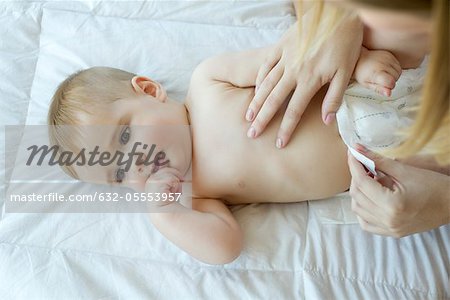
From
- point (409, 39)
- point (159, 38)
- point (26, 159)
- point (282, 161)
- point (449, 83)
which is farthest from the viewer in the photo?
point (159, 38)

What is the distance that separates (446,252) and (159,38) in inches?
28.7

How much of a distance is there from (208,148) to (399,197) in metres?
0.36

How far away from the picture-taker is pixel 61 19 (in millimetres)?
1246

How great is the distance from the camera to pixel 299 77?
0.91m

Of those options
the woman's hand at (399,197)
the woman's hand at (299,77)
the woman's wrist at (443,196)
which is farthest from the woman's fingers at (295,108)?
the woman's wrist at (443,196)

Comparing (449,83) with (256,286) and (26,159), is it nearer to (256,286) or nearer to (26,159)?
(256,286)

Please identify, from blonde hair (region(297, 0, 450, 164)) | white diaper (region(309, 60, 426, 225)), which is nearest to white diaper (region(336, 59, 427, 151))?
white diaper (region(309, 60, 426, 225))

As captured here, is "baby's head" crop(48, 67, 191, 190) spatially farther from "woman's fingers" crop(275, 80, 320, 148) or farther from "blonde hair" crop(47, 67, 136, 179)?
"woman's fingers" crop(275, 80, 320, 148)

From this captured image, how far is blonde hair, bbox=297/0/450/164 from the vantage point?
1.30ft

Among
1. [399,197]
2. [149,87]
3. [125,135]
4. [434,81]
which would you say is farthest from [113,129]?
[434,81]

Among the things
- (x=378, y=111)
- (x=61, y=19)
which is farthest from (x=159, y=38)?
(x=378, y=111)

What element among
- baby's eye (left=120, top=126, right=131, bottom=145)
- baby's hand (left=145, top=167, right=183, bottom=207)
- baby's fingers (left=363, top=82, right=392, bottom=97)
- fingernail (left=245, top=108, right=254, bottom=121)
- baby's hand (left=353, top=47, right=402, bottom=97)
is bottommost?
baby's hand (left=145, top=167, right=183, bottom=207)

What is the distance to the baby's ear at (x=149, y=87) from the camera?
1.06m

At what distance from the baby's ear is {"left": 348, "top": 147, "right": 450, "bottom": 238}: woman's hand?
0.40 metres
